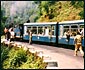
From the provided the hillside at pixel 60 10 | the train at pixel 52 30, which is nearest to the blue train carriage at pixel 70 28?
the train at pixel 52 30

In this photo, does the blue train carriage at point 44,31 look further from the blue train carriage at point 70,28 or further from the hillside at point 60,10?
the hillside at point 60,10

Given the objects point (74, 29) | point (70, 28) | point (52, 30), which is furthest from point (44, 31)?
point (74, 29)

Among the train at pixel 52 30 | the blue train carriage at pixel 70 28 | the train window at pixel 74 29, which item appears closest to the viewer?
the blue train carriage at pixel 70 28

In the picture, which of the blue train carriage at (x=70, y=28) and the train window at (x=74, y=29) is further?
the train window at (x=74, y=29)

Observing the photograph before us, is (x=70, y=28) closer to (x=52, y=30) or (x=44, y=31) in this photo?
(x=52, y=30)

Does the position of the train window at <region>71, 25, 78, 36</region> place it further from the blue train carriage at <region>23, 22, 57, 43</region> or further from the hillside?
the hillside

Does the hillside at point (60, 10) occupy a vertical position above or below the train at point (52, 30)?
above

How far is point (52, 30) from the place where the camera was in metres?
32.7

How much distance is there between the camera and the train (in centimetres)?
2816


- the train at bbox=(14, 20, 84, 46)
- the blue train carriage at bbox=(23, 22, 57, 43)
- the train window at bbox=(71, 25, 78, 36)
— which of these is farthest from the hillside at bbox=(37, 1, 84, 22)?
the train window at bbox=(71, 25, 78, 36)

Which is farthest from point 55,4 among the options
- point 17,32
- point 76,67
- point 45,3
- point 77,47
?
point 76,67

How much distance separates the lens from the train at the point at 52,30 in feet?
92.4

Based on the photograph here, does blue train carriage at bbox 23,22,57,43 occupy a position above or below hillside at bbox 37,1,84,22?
below

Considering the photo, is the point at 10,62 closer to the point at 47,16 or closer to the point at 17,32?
the point at 17,32
